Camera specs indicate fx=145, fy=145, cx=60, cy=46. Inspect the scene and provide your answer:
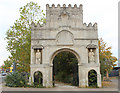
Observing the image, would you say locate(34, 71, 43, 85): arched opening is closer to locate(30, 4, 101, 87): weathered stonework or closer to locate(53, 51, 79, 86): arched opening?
locate(30, 4, 101, 87): weathered stonework

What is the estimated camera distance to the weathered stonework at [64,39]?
51.0ft

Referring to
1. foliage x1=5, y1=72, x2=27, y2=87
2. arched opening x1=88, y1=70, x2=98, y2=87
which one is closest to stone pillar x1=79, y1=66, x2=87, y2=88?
arched opening x1=88, y1=70, x2=98, y2=87

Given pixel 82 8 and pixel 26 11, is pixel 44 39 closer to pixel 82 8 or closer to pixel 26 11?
pixel 82 8

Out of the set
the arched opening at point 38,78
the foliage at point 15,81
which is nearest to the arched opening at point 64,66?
the arched opening at point 38,78

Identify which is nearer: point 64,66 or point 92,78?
point 92,78

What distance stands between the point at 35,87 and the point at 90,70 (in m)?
6.22

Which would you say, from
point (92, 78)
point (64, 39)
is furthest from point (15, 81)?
point (92, 78)

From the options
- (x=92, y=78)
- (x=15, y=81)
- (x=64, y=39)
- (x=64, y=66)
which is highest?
(x=64, y=39)

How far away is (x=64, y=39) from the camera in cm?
1602

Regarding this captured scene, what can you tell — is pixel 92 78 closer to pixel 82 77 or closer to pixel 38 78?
pixel 82 77

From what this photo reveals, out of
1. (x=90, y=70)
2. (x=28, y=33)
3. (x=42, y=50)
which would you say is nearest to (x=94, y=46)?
(x=90, y=70)

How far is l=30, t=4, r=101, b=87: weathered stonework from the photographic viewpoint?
51.0 feet

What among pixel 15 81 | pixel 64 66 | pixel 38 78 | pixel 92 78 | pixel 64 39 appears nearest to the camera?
pixel 15 81

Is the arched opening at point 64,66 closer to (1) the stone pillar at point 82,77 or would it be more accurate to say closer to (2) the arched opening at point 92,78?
(1) the stone pillar at point 82,77
